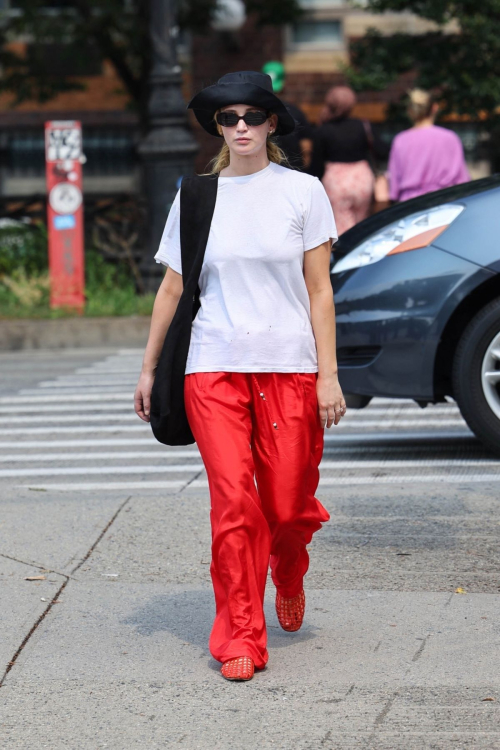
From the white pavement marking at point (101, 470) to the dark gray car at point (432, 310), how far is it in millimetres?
930

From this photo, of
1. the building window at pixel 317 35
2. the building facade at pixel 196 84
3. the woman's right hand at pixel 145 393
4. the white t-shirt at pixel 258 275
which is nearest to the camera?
the white t-shirt at pixel 258 275

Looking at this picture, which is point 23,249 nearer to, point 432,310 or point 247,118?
point 432,310

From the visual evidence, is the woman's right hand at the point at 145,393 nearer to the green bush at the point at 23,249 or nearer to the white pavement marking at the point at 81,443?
the white pavement marking at the point at 81,443

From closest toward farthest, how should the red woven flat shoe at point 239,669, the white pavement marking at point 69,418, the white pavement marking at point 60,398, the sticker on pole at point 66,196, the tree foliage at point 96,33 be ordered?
1. the red woven flat shoe at point 239,669
2. the white pavement marking at point 69,418
3. the white pavement marking at point 60,398
4. the sticker on pole at point 66,196
5. the tree foliage at point 96,33

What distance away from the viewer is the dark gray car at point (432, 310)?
637 cm

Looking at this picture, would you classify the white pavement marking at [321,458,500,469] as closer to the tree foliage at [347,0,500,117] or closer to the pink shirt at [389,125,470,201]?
the pink shirt at [389,125,470,201]

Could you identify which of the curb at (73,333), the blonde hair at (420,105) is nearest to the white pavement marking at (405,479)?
the blonde hair at (420,105)

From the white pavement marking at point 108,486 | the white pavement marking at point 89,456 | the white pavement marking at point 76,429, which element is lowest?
the white pavement marking at point 76,429

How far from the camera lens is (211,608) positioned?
4457 millimetres

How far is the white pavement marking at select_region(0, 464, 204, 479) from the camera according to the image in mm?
6691

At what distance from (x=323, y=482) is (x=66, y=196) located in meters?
7.60

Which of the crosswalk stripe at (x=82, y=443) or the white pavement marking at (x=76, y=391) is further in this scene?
the white pavement marking at (x=76, y=391)

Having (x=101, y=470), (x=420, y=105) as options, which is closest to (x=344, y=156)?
(x=420, y=105)

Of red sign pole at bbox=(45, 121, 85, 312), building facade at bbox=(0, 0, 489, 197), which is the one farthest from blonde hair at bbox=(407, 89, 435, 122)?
building facade at bbox=(0, 0, 489, 197)
